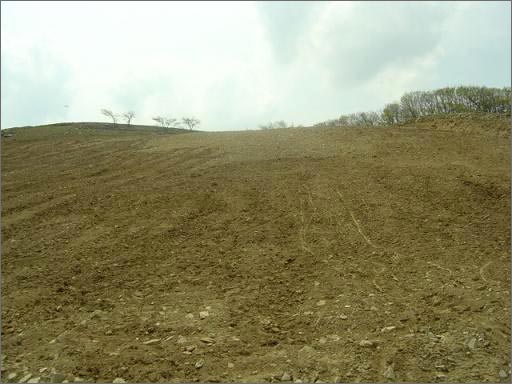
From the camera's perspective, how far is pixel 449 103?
1614cm

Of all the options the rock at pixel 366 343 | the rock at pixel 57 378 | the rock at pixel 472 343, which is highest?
the rock at pixel 57 378

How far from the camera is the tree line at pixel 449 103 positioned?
14109mm

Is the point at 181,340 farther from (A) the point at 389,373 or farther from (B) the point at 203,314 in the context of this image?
(A) the point at 389,373

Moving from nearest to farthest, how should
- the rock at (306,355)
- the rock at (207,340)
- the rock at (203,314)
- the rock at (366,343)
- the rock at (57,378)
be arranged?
1. the rock at (57,378)
2. the rock at (306,355)
3. the rock at (366,343)
4. the rock at (207,340)
5. the rock at (203,314)

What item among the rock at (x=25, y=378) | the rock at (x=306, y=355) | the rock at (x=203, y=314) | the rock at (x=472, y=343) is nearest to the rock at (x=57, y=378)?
the rock at (x=25, y=378)

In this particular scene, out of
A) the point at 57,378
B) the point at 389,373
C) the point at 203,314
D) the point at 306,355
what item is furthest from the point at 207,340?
the point at 389,373

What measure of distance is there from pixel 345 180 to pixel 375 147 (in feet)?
10.2

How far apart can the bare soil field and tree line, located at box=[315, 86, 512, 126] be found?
5502 mm

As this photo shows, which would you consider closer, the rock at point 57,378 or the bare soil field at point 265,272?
the rock at point 57,378

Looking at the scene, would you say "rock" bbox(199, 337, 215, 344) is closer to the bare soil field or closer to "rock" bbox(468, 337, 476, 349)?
the bare soil field

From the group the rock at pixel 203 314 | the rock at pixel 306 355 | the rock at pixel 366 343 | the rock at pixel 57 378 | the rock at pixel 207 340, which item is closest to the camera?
the rock at pixel 57 378

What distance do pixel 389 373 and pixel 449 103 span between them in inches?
626

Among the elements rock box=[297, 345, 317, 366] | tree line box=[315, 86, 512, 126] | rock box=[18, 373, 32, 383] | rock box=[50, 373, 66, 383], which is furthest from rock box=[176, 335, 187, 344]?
tree line box=[315, 86, 512, 126]

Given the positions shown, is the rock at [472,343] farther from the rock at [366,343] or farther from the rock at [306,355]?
the rock at [306,355]
